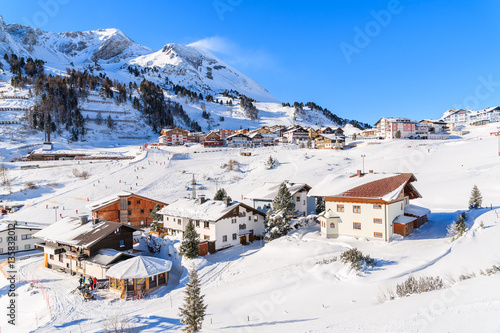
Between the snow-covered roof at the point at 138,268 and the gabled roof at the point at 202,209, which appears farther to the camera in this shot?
the gabled roof at the point at 202,209

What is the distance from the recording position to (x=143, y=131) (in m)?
139

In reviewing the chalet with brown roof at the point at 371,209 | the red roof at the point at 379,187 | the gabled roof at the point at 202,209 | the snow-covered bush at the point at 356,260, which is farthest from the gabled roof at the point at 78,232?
the red roof at the point at 379,187

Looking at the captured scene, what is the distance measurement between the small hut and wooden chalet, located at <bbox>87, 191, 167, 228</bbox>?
704 inches

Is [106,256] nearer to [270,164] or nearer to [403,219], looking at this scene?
[403,219]

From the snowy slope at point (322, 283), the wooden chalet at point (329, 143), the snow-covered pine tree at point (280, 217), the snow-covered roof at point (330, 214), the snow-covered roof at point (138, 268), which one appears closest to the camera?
the snowy slope at point (322, 283)

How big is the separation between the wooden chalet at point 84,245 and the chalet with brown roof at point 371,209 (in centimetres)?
1951

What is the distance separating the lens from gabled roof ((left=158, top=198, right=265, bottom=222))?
102ft

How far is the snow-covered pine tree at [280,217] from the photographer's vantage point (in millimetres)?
29828

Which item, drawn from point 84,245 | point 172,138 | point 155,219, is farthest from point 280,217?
point 172,138

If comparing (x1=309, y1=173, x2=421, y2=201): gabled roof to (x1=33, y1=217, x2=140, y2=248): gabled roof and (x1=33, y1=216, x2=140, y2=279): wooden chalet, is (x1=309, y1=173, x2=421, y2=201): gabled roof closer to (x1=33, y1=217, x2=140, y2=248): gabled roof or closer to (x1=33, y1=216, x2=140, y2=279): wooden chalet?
(x1=33, y1=216, x2=140, y2=279): wooden chalet

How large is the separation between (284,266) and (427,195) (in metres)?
30.8

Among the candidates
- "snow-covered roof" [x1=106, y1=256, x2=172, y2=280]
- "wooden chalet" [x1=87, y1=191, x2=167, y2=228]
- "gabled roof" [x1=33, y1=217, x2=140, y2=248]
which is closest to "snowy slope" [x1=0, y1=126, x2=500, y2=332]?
"snow-covered roof" [x1=106, y1=256, x2=172, y2=280]

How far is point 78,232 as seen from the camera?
97.5ft

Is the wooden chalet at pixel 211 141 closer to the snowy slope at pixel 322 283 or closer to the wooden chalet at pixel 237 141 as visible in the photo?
the wooden chalet at pixel 237 141
